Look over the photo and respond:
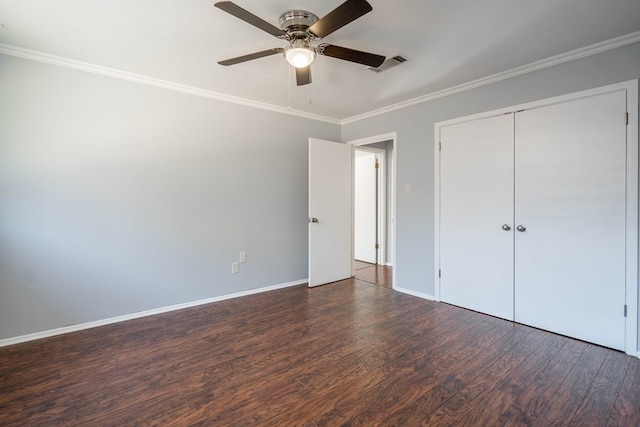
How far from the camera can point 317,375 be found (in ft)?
6.66

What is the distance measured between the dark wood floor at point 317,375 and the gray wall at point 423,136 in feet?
2.77

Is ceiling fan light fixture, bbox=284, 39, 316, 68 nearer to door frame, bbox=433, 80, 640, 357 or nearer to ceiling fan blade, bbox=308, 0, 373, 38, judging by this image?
ceiling fan blade, bbox=308, 0, 373, 38

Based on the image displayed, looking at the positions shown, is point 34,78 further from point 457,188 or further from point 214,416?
point 457,188

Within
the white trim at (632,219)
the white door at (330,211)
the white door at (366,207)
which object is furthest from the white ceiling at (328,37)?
the white door at (366,207)

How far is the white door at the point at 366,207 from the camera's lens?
18.6 feet

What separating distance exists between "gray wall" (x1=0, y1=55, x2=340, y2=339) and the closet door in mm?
2773

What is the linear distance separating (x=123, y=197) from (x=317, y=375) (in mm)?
2455

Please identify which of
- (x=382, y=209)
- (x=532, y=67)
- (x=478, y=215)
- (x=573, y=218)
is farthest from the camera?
(x=382, y=209)

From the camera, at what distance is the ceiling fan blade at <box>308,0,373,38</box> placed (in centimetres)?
152

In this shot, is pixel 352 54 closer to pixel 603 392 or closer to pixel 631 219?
pixel 631 219

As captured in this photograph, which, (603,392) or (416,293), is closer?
(603,392)

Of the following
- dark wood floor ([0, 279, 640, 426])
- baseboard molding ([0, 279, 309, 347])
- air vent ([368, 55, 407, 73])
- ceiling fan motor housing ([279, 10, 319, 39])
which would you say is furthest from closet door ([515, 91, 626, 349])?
baseboard molding ([0, 279, 309, 347])

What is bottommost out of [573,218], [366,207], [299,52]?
[573,218]

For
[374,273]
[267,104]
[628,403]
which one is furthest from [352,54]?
[374,273]
